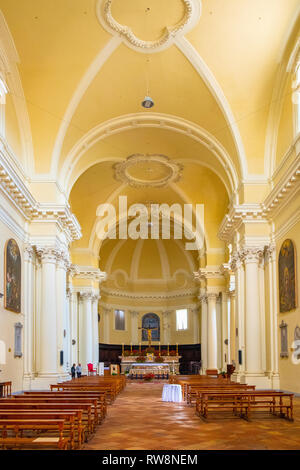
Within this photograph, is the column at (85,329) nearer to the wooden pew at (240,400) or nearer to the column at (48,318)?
the column at (48,318)

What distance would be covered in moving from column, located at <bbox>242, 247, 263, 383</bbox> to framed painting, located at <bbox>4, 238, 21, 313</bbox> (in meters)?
8.31

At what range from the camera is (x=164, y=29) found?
16.9 meters

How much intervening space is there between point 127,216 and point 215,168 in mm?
10267

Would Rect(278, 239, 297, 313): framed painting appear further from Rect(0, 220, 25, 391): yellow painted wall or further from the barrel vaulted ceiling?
Rect(0, 220, 25, 391): yellow painted wall

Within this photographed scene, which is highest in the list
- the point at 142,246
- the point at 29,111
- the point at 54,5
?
the point at 54,5

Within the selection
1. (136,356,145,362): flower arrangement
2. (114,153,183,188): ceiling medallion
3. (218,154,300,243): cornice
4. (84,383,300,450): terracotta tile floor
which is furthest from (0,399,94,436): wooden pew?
(136,356,145,362): flower arrangement

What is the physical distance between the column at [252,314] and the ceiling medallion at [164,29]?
26.3 ft

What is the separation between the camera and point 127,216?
33062 millimetres

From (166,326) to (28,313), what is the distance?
2460cm

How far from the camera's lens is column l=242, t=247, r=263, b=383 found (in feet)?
63.8

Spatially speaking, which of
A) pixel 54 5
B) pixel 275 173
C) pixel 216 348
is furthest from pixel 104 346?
pixel 54 5

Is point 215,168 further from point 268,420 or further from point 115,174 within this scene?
point 268,420

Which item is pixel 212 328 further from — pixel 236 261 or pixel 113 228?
pixel 236 261
